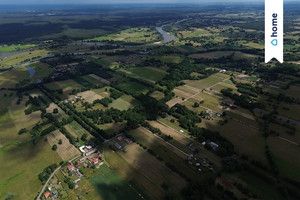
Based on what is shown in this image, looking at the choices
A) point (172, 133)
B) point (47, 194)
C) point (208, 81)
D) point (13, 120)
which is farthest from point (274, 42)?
point (13, 120)

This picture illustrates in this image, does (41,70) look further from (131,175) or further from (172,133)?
(131,175)

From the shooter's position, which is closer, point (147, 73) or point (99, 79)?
point (99, 79)

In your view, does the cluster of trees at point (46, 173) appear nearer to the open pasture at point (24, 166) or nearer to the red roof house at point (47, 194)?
the open pasture at point (24, 166)

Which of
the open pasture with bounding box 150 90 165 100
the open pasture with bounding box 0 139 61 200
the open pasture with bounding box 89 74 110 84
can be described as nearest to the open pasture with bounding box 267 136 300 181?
the open pasture with bounding box 150 90 165 100

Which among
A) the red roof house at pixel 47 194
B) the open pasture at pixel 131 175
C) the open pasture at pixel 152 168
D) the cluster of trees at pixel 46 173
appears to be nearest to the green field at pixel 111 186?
the open pasture at pixel 131 175

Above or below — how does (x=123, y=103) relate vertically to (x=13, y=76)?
below
